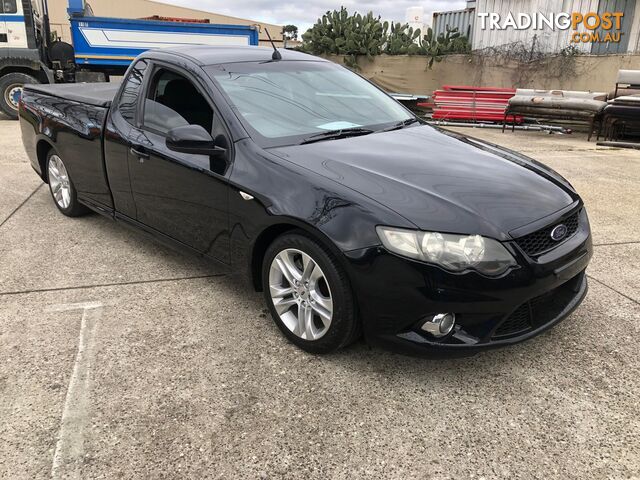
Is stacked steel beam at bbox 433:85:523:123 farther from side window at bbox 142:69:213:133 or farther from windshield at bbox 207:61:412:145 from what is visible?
side window at bbox 142:69:213:133

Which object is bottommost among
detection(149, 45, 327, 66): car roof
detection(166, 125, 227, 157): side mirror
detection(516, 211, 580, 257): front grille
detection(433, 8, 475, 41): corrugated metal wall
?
detection(516, 211, 580, 257): front grille

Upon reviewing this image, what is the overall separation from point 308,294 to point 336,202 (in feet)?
1.70

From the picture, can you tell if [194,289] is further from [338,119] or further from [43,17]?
[43,17]

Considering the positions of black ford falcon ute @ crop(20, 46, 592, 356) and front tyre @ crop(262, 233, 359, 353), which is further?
front tyre @ crop(262, 233, 359, 353)

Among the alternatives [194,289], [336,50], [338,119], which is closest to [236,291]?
[194,289]

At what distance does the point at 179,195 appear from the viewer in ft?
11.0

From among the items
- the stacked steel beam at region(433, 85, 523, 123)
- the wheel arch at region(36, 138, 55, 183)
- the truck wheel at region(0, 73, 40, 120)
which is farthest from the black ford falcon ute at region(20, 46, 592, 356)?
the stacked steel beam at region(433, 85, 523, 123)

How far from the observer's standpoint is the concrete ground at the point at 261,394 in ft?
7.06

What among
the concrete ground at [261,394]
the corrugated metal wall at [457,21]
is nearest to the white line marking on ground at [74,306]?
the concrete ground at [261,394]

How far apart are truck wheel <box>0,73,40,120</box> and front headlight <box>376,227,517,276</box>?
1226 cm

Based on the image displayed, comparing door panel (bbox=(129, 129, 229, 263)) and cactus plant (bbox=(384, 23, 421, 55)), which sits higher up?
cactus plant (bbox=(384, 23, 421, 55))

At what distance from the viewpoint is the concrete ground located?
7.06 ft

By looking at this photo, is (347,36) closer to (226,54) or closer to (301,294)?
(226,54)

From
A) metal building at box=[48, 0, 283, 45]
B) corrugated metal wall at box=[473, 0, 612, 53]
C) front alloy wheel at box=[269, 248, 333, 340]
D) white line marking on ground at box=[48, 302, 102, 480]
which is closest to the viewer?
white line marking on ground at box=[48, 302, 102, 480]
